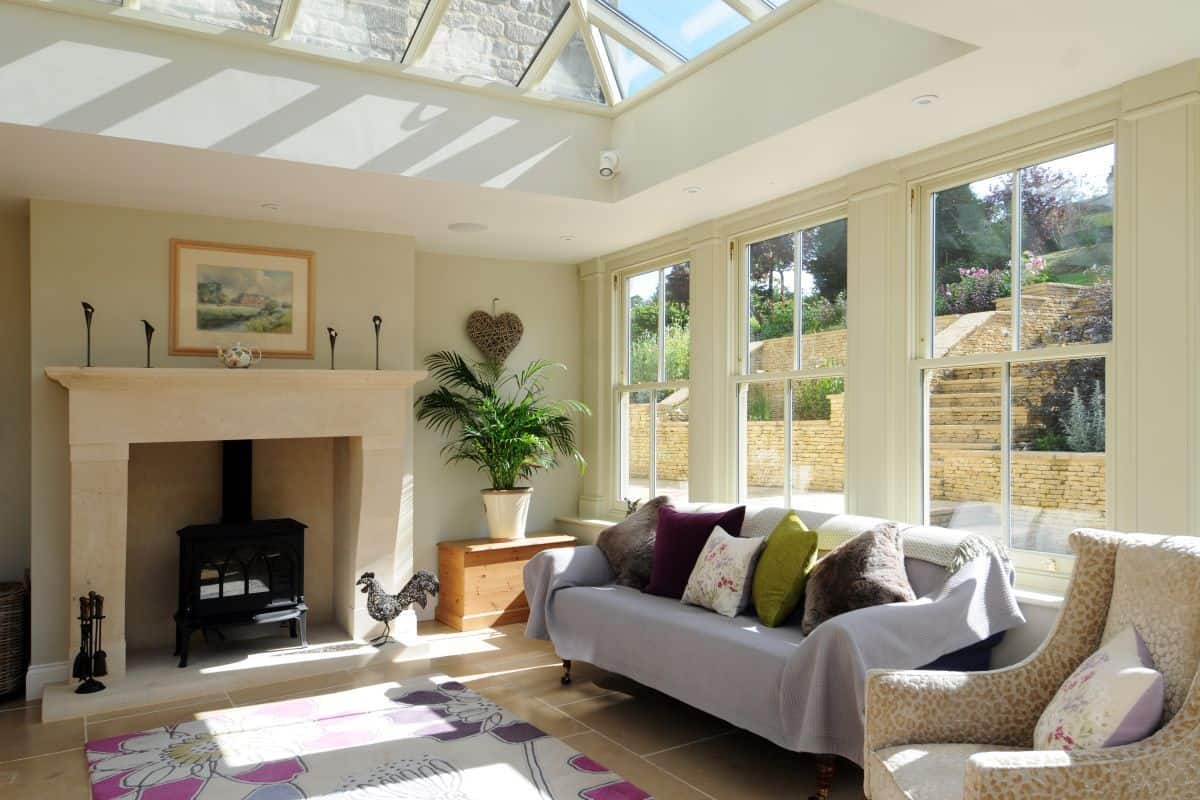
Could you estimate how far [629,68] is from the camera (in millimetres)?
4504

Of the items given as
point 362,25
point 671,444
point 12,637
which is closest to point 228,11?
point 362,25

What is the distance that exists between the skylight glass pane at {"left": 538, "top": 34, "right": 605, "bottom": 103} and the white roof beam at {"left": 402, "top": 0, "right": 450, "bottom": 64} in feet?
2.00

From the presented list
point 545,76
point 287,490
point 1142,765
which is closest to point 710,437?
point 545,76

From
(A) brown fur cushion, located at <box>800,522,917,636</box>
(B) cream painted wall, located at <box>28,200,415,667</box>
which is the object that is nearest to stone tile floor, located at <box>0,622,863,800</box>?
(A) brown fur cushion, located at <box>800,522,917,636</box>

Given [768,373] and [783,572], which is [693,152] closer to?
[768,373]

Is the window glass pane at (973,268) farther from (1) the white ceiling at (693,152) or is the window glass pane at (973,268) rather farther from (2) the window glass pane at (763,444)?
(2) the window glass pane at (763,444)

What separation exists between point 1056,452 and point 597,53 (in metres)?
2.79

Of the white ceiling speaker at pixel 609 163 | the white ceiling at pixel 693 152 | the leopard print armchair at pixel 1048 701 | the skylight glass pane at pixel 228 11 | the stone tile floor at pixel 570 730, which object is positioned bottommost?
the stone tile floor at pixel 570 730

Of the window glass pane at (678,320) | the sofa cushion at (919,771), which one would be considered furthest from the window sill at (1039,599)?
the window glass pane at (678,320)

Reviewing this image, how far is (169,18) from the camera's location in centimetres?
369

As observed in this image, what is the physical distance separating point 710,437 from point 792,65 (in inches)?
90.1

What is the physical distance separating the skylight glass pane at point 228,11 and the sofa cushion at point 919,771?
366 centimetres

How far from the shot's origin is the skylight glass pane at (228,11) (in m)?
3.69

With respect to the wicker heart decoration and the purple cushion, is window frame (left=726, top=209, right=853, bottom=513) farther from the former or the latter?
the wicker heart decoration
